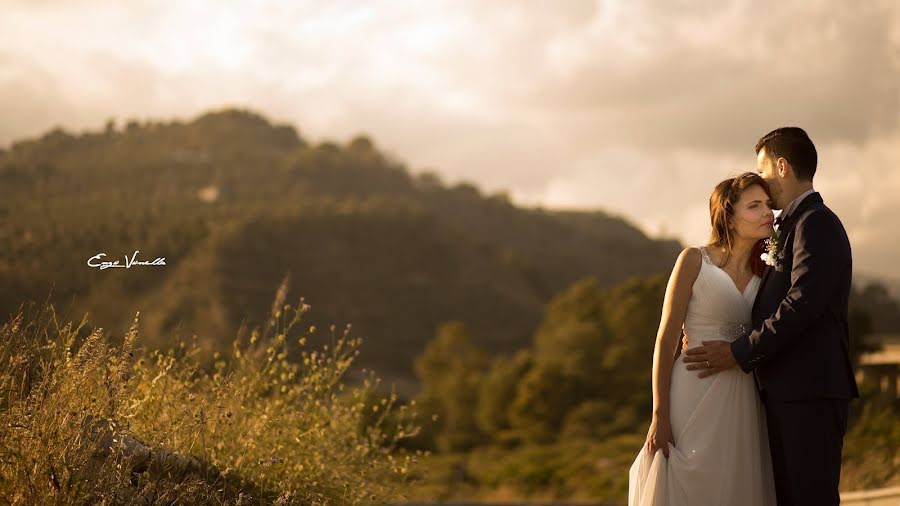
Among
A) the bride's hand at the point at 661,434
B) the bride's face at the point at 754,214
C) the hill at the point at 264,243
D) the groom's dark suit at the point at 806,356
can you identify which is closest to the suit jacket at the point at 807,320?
the groom's dark suit at the point at 806,356

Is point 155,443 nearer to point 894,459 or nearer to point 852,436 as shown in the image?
point 894,459

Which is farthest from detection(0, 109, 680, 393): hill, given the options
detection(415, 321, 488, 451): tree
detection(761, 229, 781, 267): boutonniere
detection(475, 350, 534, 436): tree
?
detection(761, 229, 781, 267): boutonniere

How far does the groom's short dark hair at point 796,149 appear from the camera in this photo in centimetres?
445

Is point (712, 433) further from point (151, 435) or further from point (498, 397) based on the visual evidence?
point (498, 397)

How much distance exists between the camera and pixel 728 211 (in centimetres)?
456

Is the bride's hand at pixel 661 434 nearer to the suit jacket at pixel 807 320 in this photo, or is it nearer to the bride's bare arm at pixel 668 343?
the bride's bare arm at pixel 668 343

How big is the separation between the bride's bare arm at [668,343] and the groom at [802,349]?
0.13 meters

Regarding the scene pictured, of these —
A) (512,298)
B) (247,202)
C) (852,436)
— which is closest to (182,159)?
(247,202)

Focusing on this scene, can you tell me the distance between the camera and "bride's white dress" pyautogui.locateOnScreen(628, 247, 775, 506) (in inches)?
173

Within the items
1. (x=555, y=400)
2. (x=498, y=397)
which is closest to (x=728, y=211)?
(x=555, y=400)

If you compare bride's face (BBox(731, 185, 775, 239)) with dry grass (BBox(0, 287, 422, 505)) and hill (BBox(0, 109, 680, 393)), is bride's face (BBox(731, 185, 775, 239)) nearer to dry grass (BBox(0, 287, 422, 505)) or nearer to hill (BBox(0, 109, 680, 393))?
dry grass (BBox(0, 287, 422, 505))

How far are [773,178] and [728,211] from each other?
9.9 inches

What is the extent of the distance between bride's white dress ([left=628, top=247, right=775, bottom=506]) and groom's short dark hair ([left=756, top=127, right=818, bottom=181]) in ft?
1.88

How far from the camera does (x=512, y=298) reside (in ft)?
282
